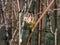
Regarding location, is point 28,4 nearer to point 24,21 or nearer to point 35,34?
point 24,21

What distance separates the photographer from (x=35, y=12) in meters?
1.15

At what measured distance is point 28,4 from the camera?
3.50 feet

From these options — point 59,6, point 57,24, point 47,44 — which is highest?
point 59,6

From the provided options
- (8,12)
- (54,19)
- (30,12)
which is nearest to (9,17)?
(8,12)

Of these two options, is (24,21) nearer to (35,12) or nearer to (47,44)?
(35,12)

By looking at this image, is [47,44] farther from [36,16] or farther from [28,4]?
[28,4]

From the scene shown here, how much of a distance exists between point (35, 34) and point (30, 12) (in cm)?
16

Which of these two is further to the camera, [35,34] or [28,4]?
[35,34]

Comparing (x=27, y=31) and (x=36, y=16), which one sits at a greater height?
(x=36, y=16)

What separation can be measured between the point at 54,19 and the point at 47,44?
0.18 m

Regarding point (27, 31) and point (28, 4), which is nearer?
point (28, 4)

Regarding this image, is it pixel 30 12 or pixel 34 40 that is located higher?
pixel 30 12

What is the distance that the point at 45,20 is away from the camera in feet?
3.75

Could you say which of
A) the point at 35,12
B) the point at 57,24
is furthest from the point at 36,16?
the point at 57,24
